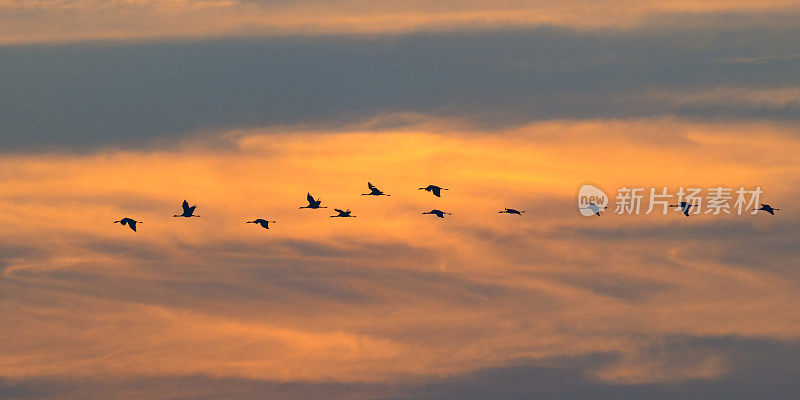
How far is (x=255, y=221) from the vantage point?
16600 cm

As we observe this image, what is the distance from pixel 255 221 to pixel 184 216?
28.7 feet

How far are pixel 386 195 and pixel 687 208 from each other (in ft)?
88.4

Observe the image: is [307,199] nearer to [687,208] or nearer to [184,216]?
[184,216]

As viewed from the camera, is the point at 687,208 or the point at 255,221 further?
the point at 255,221

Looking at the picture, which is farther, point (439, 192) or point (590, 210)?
point (590, 210)

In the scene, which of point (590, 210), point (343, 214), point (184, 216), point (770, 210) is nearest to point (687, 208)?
point (770, 210)

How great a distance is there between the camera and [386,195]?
528 feet

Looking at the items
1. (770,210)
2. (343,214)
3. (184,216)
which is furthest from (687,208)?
(184,216)

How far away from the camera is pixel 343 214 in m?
167

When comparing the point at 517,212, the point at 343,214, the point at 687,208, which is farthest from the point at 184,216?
the point at 687,208

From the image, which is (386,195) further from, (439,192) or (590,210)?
(590,210)

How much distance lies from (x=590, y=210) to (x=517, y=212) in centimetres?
1101

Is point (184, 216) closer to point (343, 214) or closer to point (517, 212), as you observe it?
point (343, 214)

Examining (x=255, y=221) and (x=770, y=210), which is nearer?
(x=770, y=210)
